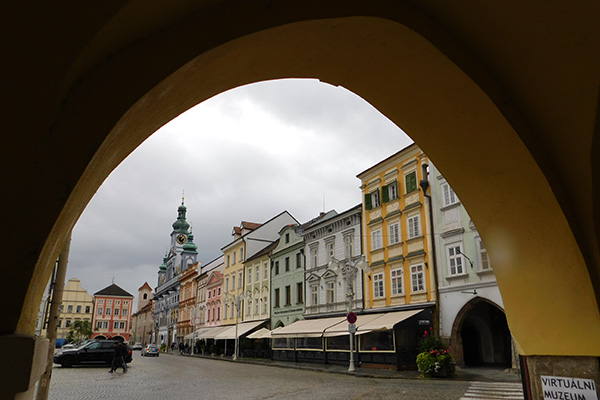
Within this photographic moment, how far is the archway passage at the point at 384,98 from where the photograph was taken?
1322mm

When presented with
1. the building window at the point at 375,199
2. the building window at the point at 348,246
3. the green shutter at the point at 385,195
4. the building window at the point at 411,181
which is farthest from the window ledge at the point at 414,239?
the building window at the point at 348,246

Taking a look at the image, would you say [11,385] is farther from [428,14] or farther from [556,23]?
[556,23]

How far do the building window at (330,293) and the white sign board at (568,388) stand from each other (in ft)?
81.9

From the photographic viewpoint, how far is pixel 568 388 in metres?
2.53

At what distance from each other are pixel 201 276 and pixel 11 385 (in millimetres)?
55633

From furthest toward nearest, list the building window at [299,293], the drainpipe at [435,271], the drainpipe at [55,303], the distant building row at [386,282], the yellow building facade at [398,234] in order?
1. the building window at [299,293]
2. the yellow building facade at [398,234]
3. the drainpipe at [435,271]
4. the distant building row at [386,282]
5. the drainpipe at [55,303]

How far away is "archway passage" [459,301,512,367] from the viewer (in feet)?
68.0

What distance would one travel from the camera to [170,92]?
1742 millimetres

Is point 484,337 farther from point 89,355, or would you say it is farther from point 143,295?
point 143,295

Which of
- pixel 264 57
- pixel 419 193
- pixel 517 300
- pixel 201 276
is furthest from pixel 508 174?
pixel 201 276

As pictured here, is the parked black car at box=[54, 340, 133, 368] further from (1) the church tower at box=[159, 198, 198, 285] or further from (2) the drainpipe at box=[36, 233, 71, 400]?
(1) the church tower at box=[159, 198, 198, 285]

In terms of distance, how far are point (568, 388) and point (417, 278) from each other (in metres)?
19.6

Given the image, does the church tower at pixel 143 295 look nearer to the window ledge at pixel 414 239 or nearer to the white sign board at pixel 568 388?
the window ledge at pixel 414 239

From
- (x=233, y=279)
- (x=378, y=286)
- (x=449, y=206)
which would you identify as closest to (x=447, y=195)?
(x=449, y=206)
